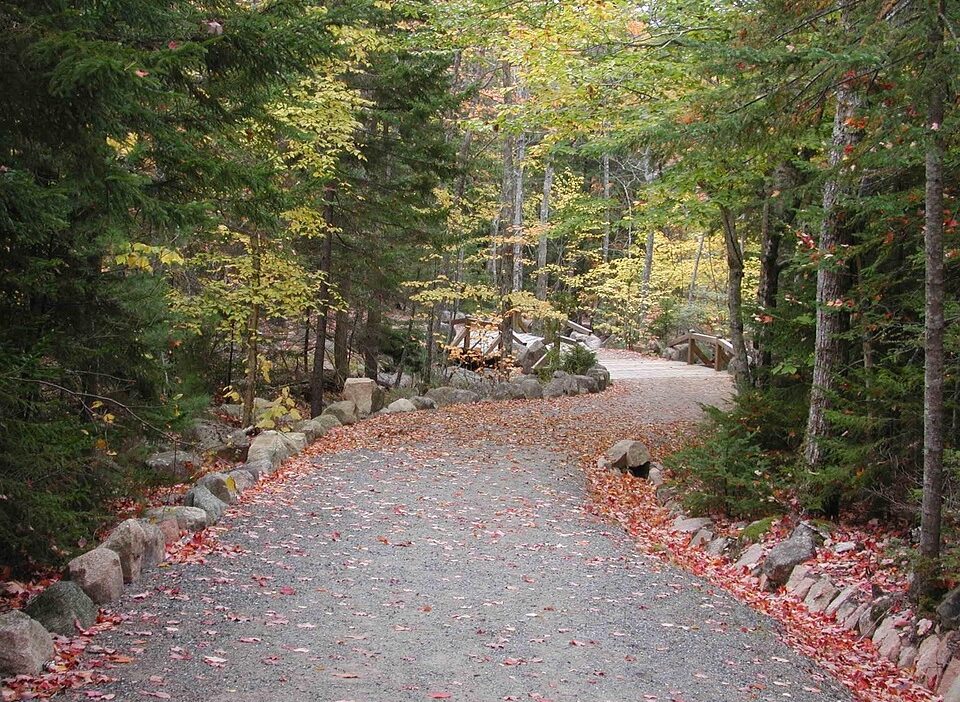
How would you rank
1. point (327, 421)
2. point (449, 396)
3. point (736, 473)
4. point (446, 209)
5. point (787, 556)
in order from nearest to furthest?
1. point (787, 556)
2. point (736, 473)
3. point (327, 421)
4. point (446, 209)
5. point (449, 396)

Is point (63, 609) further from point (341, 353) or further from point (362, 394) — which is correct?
point (341, 353)

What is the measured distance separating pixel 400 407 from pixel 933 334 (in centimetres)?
1068

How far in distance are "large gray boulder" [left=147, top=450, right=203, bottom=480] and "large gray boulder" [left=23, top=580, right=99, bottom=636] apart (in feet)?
16.3

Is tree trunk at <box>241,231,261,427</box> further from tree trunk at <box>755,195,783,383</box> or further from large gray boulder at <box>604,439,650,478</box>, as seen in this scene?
tree trunk at <box>755,195,783,383</box>

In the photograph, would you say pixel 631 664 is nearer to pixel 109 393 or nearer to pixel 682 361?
pixel 109 393

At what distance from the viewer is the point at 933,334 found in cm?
546

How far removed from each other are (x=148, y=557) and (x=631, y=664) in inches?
146

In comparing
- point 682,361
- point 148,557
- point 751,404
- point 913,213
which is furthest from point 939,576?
point 682,361

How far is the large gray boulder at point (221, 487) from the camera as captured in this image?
8055 mm

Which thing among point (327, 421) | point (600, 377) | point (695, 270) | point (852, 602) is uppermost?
point (695, 270)

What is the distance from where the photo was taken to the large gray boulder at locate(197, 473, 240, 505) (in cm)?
805

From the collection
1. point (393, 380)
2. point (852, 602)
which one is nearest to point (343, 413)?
point (393, 380)

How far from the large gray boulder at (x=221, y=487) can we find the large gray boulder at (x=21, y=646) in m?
3.76

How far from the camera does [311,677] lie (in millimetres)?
4492
